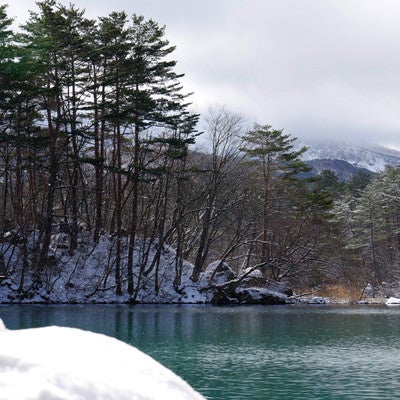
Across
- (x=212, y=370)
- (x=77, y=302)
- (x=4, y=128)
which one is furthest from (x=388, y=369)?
(x=4, y=128)

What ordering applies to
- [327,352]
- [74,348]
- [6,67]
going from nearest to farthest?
[74,348], [327,352], [6,67]

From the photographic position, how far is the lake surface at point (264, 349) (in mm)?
10562

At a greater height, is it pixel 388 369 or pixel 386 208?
pixel 386 208

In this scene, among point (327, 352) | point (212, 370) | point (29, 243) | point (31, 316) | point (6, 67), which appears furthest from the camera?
point (29, 243)

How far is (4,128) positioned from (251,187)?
18394 millimetres

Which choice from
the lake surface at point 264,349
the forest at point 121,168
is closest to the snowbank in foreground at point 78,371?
the lake surface at point 264,349

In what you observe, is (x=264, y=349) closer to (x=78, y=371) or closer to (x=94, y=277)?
(x=78, y=371)

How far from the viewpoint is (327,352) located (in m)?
15.2

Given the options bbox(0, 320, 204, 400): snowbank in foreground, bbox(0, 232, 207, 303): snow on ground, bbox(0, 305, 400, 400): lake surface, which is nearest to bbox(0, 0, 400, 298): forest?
bbox(0, 232, 207, 303): snow on ground

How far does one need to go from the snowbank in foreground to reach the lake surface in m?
7.76

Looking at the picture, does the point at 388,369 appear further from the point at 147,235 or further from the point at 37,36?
the point at 147,235

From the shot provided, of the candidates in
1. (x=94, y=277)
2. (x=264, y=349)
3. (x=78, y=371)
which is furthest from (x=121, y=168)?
(x=78, y=371)

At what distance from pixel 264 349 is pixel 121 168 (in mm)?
20978

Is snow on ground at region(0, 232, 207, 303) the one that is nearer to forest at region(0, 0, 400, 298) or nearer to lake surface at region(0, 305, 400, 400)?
forest at region(0, 0, 400, 298)
